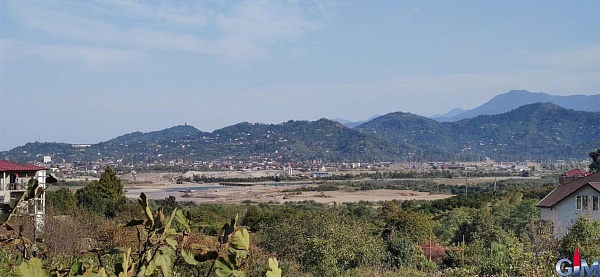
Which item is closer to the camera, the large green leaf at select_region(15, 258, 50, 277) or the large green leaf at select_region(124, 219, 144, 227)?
the large green leaf at select_region(15, 258, 50, 277)

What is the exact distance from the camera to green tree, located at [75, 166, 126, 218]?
98.8 feet

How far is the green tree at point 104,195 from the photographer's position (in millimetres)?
30109

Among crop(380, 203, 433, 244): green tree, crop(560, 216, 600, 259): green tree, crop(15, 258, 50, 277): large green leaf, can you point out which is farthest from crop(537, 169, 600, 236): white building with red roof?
crop(15, 258, 50, 277): large green leaf

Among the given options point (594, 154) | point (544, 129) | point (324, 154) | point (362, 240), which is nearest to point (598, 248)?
point (362, 240)

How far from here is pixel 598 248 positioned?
10641mm

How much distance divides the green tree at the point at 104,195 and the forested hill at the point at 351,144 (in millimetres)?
94593

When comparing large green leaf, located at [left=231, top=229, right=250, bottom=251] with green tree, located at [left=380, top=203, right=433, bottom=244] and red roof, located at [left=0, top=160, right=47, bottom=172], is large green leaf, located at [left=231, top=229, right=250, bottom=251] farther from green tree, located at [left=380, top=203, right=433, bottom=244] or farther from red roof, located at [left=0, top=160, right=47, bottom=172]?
red roof, located at [left=0, top=160, right=47, bottom=172]

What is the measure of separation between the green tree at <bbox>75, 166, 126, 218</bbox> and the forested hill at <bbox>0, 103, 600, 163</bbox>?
94593 millimetres

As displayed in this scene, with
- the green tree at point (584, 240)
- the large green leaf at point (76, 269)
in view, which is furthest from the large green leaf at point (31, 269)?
the green tree at point (584, 240)

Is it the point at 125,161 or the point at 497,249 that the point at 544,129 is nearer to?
the point at 125,161

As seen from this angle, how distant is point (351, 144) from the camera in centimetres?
14075

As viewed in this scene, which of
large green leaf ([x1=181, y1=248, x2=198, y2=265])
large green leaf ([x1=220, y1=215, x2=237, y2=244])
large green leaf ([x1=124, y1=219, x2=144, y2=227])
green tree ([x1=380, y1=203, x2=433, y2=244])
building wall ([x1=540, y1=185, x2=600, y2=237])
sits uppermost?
large green leaf ([x1=124, y1=219, x2=144, y2=227])

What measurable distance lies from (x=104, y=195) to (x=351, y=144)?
110961 mm

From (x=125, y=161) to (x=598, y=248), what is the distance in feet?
425
